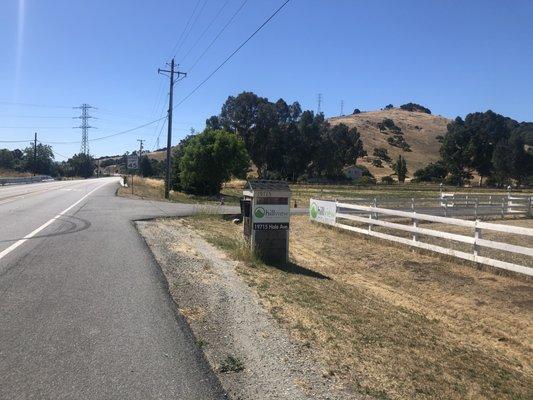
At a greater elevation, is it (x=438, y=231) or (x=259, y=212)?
(x=259, y=212)

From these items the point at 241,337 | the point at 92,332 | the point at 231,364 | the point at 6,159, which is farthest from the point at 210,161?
the point at 6,159

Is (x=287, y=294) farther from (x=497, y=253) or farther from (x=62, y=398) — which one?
(x=497, y=253)

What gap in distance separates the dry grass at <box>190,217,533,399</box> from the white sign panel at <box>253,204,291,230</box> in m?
0.97

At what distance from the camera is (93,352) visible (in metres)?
5.23

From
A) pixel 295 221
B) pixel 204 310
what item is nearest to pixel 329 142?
pixel 295 221

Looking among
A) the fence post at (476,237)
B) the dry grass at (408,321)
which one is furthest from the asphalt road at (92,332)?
the fence post at (476,237)

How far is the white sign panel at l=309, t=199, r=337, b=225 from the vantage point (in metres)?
21.3

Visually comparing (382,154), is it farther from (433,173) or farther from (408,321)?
(408,321)

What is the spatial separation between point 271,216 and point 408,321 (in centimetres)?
478

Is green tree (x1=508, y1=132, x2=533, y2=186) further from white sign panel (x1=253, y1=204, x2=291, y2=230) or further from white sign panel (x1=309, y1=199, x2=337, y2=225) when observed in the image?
white sign panel (x1=253, y1=204, x2=291, y2=230)

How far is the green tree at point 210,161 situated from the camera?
160 ft

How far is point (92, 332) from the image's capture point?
5867 millimetres

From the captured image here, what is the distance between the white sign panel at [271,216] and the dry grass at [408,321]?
0.97 m

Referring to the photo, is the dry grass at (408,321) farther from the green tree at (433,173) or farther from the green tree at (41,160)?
the green tree at (41,160)
